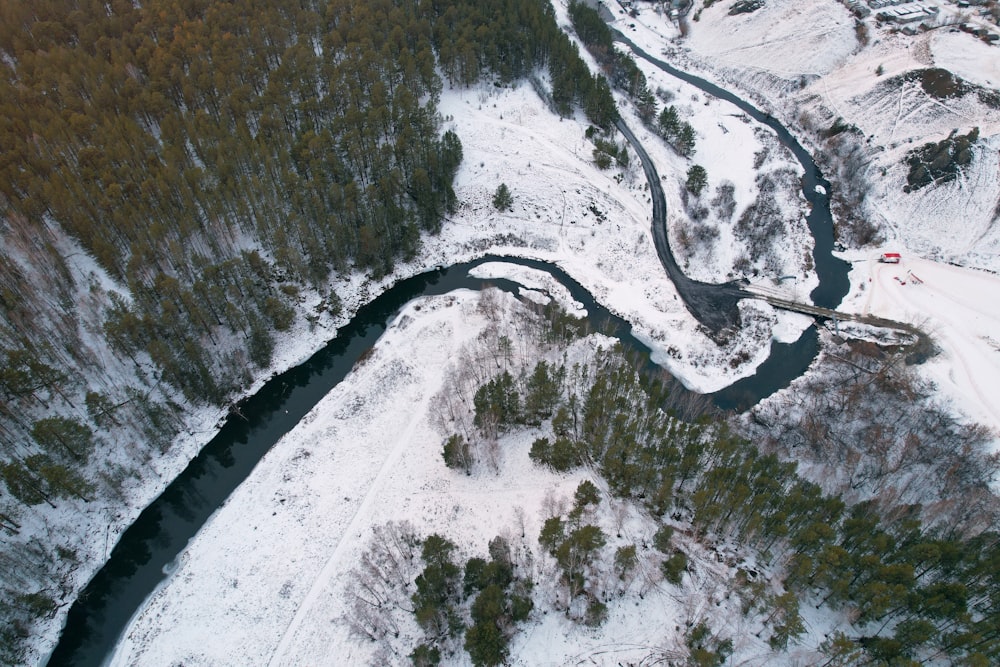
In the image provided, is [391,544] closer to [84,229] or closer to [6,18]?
[84,229]

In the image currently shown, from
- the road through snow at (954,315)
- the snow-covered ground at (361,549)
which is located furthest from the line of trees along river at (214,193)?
the road through snow at (954,315)

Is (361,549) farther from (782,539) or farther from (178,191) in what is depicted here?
(178,191)

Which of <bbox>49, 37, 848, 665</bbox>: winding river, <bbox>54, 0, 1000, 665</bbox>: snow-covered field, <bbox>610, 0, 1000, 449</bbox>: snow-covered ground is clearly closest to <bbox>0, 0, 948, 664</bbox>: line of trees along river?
<bbox>49, 37, 848, 665</bbox>: winding river

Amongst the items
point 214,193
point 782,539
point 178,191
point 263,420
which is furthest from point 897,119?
point 178,191

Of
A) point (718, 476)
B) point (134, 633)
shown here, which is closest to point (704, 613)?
point (718, 476)

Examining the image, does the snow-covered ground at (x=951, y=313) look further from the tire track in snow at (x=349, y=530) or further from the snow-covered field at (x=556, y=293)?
→ the tire track in snow at (x=349, y=530)

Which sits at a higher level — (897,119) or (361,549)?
(897,119)
